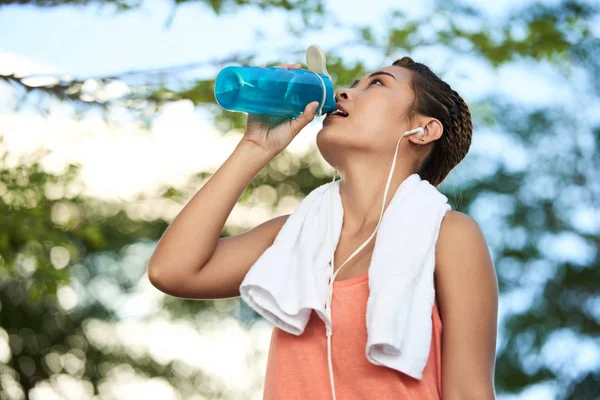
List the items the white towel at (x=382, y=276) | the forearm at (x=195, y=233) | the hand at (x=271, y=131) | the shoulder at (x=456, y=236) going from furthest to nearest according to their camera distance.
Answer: the hand at (x=271, y=131) → the forearm at (x=195, y=233) → the shoulder at (x=456, y=236) → the white towel at (x=382, y=276)

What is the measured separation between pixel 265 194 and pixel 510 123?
8.10 feet

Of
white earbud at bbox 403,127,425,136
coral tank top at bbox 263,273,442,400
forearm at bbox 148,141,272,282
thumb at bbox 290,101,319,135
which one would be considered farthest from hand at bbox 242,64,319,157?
coral tank top at bbox 263,273,442,400

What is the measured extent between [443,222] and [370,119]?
0.27 meters

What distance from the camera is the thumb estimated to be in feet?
5.90

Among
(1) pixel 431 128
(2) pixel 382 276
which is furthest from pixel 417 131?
(2) pixel 382 276

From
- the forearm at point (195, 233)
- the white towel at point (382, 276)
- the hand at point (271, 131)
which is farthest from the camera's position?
the hand at point (271, 131)

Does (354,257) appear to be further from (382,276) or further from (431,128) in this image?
(431,128)

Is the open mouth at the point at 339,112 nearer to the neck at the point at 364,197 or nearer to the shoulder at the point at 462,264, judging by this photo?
the neck at the point at 364,197

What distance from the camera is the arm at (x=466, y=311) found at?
1.54m

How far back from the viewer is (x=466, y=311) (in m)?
1.57

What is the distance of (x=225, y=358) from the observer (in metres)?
9.60

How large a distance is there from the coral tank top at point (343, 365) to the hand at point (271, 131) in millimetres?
345

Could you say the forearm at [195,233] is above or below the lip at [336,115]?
below

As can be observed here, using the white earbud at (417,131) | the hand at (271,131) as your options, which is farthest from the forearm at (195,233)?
the white earbud at (417,131)
